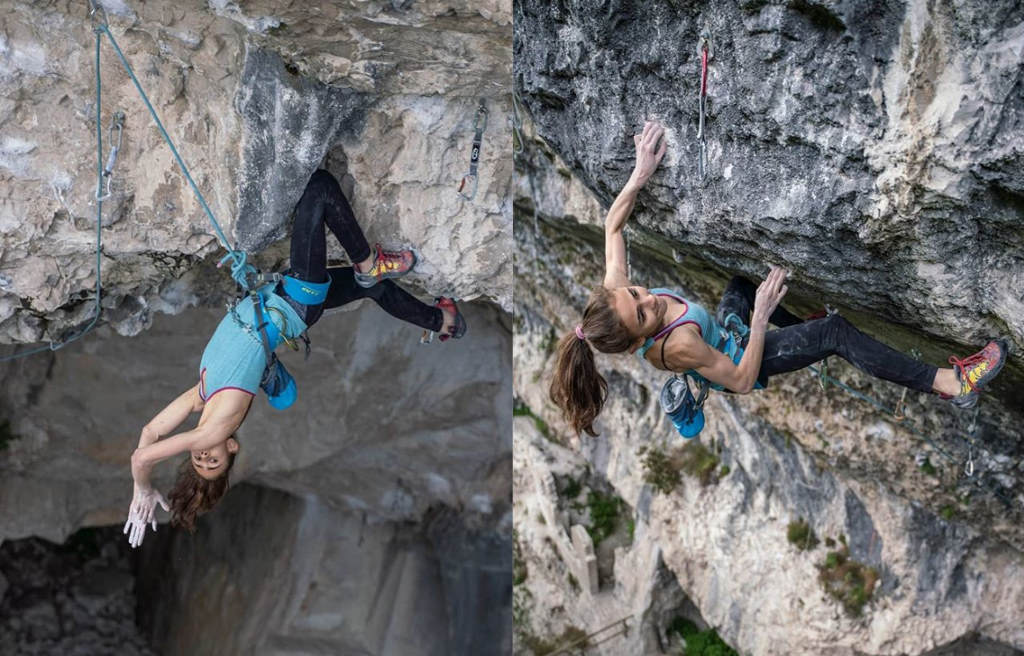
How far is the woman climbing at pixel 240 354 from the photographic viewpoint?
10.2ft

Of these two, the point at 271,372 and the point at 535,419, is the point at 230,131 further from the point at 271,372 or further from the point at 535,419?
the point at 535,419

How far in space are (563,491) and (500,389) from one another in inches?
59.3

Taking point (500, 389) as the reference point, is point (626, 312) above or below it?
above

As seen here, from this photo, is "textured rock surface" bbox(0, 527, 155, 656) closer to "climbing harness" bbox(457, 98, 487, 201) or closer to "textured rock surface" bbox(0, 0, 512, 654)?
"textured rock surface" bbox(0, 0, 512, 654)

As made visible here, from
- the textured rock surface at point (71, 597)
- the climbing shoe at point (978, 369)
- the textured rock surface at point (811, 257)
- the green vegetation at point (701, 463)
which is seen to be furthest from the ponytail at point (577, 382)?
the textured rock surface at point (71, 597)

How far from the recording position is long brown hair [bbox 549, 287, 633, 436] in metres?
2.83

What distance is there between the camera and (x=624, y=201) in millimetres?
3092

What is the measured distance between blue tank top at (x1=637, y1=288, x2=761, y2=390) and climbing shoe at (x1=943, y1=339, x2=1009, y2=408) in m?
0.69

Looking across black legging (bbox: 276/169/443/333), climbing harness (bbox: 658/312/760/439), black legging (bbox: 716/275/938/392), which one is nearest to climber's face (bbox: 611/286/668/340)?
climbing harness (bbox: 658/312/760/439)

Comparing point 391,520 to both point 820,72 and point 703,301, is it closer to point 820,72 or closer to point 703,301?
point 703,301

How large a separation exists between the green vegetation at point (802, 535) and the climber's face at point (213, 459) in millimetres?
3592

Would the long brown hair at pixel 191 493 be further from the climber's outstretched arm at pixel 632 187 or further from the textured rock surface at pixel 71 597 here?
the textured rock surface at pixel 71 597

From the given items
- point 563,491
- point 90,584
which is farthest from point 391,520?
point 90,584

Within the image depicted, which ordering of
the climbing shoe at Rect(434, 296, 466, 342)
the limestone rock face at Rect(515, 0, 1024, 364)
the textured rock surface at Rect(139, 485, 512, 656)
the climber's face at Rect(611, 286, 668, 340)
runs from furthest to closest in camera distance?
the textured rock surface at Rect(139, 485, 512, 656), the climbing shoe at Rect(434, 296, 466, 342), the climber's face at Rect(611, 286, 668, 340), the limestone rock face at Rect(515, 0, 1024, 364)
